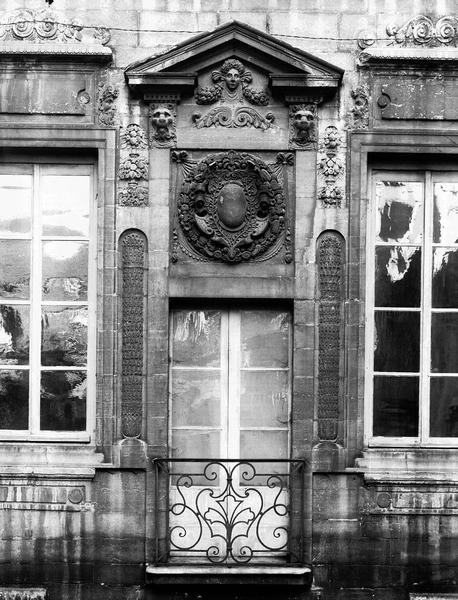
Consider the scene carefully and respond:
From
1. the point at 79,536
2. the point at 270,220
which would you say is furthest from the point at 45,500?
the point at 270,220

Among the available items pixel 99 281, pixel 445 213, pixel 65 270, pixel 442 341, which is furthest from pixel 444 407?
pixel 65 270

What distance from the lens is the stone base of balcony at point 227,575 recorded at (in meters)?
11.0

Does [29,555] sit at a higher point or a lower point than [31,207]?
lower

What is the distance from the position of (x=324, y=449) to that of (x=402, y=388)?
970 millimetres

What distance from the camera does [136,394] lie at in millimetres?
11320

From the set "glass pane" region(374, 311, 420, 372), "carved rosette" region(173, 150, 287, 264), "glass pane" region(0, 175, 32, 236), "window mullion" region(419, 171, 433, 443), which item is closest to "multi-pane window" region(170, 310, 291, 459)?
"carved rosette" region(173, 150, 287, 264)

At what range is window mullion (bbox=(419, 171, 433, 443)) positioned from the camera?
11.6 metres

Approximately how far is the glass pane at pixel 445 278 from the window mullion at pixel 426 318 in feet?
0.20

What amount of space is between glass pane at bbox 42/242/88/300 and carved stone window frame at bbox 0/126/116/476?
0.27m

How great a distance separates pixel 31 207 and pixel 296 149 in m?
2.53

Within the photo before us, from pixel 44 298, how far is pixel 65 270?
33cm

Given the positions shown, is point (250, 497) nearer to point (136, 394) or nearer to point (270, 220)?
point (136, 394)

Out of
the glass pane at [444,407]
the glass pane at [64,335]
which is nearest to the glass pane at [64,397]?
the glass pane at [64,335]

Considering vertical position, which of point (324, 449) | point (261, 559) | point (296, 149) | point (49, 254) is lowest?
point (261, 559)
